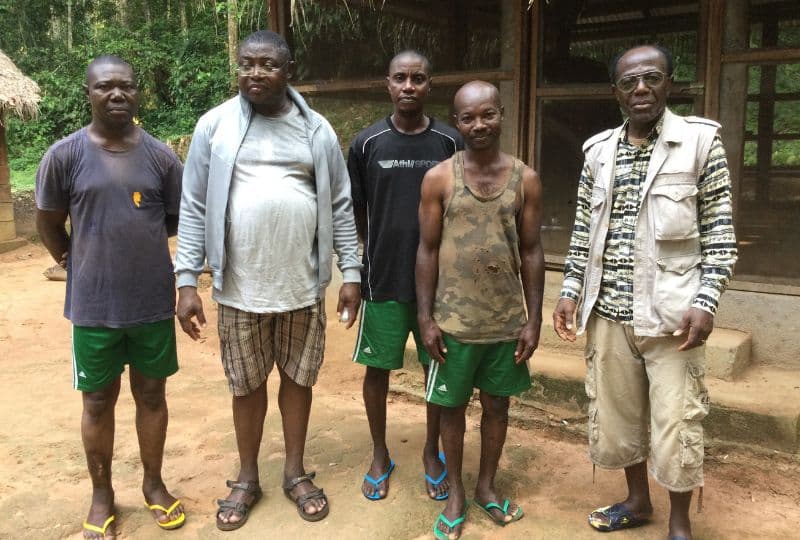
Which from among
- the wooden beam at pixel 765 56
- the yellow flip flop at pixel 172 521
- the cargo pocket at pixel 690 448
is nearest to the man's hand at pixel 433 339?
the cargo pocket at pixel 690 448

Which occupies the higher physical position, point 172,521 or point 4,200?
point 4,200

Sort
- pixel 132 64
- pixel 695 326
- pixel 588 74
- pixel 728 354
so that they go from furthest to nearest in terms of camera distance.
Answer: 1. pixel 132 64
2. pixel 588 74
3. pixel 728 354
4. pixel 695 326

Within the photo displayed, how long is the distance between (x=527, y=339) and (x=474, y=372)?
0.82ft

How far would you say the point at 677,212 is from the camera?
235 centimetres

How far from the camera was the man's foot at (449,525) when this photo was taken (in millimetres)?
2695

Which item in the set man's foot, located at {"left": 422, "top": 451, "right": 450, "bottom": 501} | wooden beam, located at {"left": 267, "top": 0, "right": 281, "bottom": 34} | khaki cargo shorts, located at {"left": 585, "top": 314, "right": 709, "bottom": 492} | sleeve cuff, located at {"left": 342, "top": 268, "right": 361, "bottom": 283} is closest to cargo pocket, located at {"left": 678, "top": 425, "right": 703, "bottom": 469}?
khaki cargo shorts, located at {"left": 585, "top": 314, "right": 709, "bottom": 492}

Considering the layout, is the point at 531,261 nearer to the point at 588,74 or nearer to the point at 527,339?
the point at 527,339

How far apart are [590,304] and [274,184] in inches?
50.7

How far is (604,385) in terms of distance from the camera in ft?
8.52

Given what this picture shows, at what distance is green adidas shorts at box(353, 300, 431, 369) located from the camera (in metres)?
2.93

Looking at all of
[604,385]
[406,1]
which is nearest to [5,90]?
[406,1]

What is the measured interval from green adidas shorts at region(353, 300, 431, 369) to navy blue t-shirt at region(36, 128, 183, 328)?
862 millimetres

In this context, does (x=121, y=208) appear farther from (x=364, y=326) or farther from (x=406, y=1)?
(x=406, y=1)

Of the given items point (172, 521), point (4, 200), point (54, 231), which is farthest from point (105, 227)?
point (4, 200)
